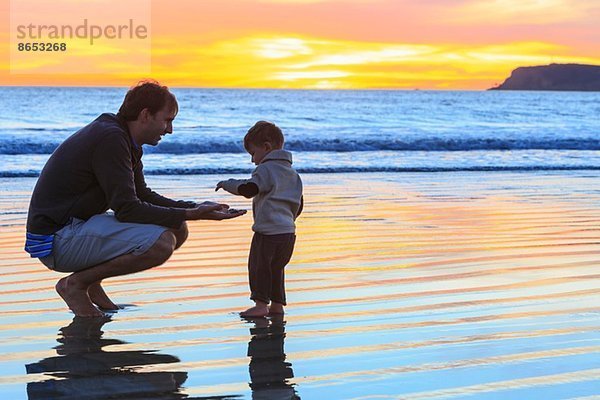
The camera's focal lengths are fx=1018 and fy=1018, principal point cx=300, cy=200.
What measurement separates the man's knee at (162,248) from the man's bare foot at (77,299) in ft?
1.19

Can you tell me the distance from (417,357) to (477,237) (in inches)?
157

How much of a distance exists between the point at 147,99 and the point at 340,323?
54.6 inches

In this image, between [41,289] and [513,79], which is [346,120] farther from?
[513,79]

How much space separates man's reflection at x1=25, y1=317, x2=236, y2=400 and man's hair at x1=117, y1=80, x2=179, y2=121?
111 cm

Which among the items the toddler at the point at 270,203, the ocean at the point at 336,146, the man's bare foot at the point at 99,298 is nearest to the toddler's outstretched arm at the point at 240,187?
the toddler at the point at 270,203

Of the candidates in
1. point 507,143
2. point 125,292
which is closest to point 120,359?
point 125,292

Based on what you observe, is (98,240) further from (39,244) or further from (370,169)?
Result: (370,169)

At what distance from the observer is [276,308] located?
4.98 metres

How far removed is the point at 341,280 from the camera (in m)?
5.79

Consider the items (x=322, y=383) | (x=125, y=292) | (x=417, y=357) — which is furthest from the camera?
(x=125, y=292)

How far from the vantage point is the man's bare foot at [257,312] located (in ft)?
16.0

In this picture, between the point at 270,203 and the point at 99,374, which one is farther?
the point at 270,203

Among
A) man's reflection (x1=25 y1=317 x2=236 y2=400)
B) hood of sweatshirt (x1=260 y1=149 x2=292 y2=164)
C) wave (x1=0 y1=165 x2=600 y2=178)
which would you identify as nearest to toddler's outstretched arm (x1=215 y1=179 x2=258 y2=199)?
hood of sweatshirt (x1=260 y1=149 x2=292 y2=164)

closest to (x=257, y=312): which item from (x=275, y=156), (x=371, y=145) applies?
(x=275, y=156)
